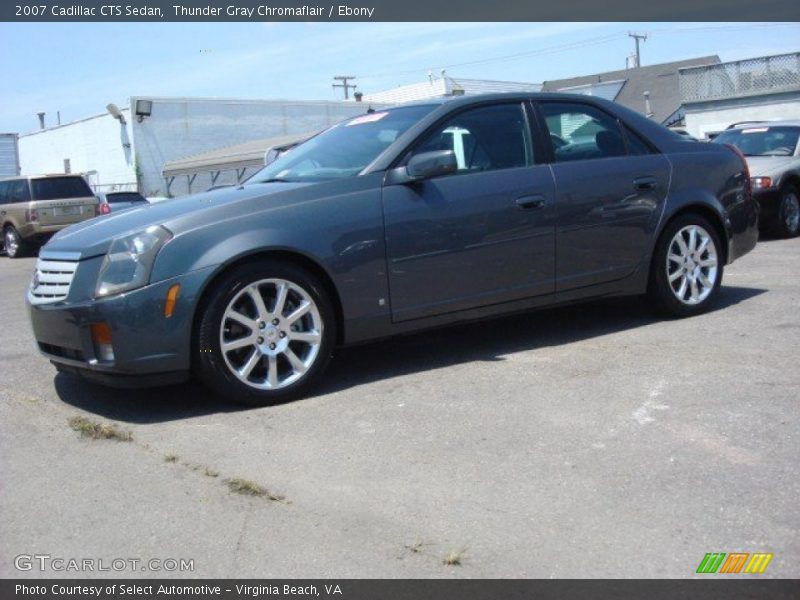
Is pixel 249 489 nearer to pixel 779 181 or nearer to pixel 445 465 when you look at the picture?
pixel 445 465

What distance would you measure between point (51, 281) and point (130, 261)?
63 cm

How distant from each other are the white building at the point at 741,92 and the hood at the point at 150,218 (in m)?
26.5

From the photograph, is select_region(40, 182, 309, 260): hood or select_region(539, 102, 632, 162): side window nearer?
select_region(40, 182, 309, 260): hood

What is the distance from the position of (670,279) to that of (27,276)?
34.4 feet

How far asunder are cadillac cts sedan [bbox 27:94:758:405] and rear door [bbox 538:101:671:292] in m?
0.01

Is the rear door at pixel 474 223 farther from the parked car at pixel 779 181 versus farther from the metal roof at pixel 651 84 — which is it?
the metal roof at pixel 651 84

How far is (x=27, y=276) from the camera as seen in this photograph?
13484 mm

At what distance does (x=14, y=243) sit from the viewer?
18469 millimetres

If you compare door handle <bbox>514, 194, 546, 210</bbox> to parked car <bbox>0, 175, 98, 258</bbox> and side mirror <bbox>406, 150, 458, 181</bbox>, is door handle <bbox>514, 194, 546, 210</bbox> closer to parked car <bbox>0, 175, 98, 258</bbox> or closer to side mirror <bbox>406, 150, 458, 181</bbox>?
side mirror <bbox>406, 150, 458, 181</bbox>

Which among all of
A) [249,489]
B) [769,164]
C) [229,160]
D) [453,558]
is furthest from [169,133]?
[453,558]

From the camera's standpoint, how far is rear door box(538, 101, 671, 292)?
568 cm

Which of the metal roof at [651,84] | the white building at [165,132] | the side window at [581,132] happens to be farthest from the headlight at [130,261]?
the metal roof at [651,84]

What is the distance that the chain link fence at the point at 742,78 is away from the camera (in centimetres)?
2977

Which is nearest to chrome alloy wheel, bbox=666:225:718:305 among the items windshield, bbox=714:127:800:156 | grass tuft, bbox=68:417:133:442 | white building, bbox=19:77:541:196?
grass tuft, bbox=68:417:133:442
